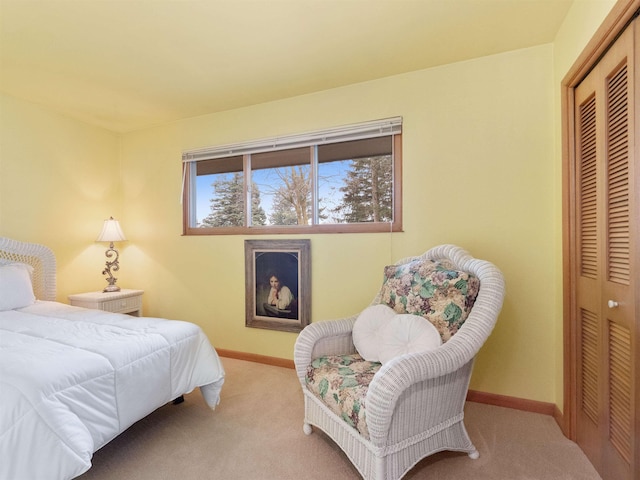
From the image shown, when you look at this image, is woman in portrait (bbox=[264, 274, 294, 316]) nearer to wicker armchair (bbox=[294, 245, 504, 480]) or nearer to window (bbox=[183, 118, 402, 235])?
window (bbox=[183, 118, 402, 235])

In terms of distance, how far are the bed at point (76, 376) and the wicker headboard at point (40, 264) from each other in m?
0.31

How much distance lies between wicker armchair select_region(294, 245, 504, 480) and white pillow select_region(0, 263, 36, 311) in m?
2.22

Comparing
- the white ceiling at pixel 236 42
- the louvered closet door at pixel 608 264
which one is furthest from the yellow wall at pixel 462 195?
the louvered closet door at pixel 608 264

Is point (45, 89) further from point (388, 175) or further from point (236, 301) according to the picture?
point (388, 175)

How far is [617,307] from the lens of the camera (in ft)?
4.75

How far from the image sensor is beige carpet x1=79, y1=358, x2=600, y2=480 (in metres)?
1.65

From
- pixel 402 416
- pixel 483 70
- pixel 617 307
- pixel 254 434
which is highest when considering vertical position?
pixel 483 70

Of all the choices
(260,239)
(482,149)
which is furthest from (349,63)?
(260,239)

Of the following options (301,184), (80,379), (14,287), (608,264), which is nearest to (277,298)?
(301,184)

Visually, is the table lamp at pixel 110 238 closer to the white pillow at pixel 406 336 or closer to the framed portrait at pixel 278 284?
the framed portrait at pixel 278 284

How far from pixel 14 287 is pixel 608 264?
3.72 metres

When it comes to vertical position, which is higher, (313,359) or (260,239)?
(260,239)

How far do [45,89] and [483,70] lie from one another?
10.9ft

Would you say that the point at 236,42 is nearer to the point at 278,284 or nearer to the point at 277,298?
the point at 278,284
